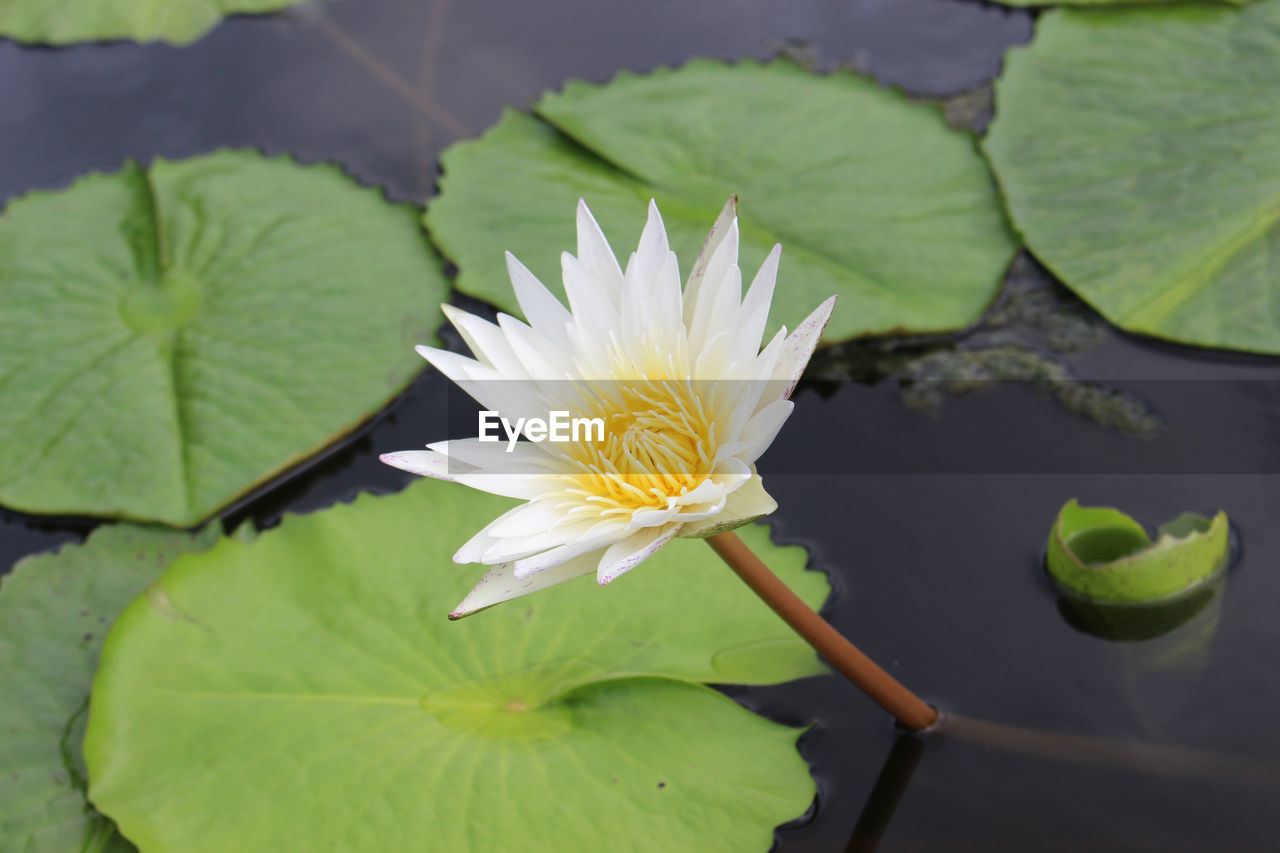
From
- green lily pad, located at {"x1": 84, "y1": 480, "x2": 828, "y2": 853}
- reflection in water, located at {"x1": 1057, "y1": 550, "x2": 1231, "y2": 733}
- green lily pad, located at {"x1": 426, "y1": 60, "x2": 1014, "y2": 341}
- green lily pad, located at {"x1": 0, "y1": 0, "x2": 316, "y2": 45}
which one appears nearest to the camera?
green lily pad, located at {"x1": 84, "y1": 480, "x2": 828, "y2": 853}

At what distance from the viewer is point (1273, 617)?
6.47ft

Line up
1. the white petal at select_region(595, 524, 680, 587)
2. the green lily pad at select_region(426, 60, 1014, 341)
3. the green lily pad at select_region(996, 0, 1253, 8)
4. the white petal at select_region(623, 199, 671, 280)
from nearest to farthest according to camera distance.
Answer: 1. the white petal at select_region(595, 524, 680, 587)
2. the white petal at select_region(623, 199, 671, 280)
3. the green lily pad at select_region(426, 60, 1014, 341)
4. the green lily pad at select_region(996, 0, 1253, 8)

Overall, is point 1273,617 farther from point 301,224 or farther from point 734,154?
point 301,224

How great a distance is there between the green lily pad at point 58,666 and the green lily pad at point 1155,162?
246 cm

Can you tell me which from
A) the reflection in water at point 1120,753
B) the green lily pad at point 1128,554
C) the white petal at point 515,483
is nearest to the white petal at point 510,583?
the white petal at point 515,483

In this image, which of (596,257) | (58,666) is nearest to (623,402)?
(596,257)

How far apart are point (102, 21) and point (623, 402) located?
3371 millimetres

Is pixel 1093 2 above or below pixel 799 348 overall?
above

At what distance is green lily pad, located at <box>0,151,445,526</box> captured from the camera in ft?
7.70

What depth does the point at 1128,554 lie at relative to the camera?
2047mm

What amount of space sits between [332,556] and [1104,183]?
2357mm

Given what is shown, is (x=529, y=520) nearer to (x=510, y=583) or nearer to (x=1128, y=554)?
(x=510, y=583)

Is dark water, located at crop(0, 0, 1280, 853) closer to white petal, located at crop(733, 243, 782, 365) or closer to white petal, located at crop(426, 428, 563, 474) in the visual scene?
white petal, located at crop(426, 428, 563, 474)

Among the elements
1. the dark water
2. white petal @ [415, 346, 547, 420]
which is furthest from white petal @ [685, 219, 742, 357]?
the dark water
